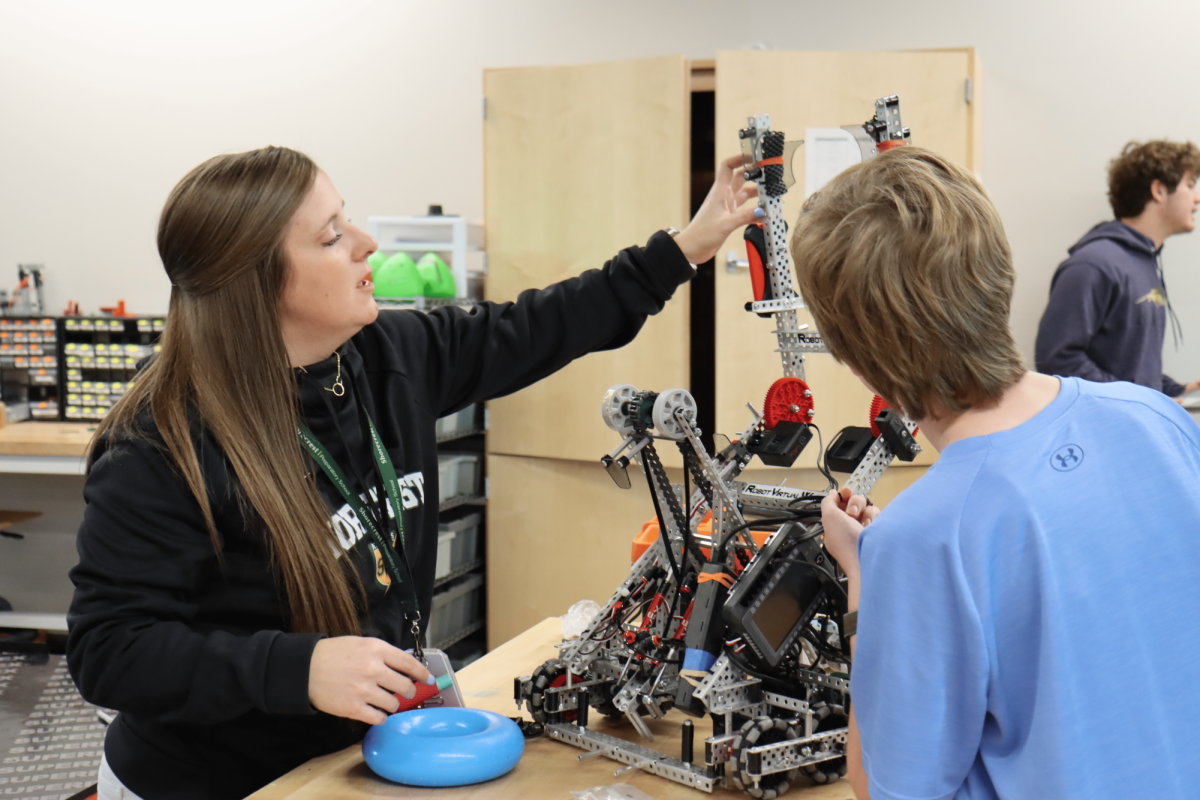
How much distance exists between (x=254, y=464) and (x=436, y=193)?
283cm

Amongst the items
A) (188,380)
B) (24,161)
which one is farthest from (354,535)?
(24,161)

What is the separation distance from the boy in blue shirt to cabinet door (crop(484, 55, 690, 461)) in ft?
7.42

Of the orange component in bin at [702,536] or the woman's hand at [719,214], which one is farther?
the woman's hand at [719,214]

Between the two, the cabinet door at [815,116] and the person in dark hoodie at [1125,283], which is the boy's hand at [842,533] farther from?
the person in dark hoodie at [1125,283]

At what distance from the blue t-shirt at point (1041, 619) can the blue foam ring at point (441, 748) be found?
53 centimetres

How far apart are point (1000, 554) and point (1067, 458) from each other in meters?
0.09

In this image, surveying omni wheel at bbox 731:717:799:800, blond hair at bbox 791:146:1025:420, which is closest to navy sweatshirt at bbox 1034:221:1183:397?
omni wheel at bbox 731:717:799:800

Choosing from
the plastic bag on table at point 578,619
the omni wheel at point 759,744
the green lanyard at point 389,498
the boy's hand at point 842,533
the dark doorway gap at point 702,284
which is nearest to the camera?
the boy's hand at point 842,533

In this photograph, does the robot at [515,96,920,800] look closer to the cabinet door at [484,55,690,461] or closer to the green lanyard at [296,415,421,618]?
the green lanyard at [296,415,421,618]

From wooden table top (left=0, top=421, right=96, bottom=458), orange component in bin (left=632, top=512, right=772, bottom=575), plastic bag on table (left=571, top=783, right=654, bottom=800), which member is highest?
orange component in bin (left=632, top=512, right=772, bottom=575)

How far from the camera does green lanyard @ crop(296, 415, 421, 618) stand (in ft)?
4.04

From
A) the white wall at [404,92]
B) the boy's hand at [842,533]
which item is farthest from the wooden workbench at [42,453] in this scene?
the boy's hand at [842,533]

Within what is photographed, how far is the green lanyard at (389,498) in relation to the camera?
123 centimetres

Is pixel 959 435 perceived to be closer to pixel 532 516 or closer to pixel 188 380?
pixel 188 380
